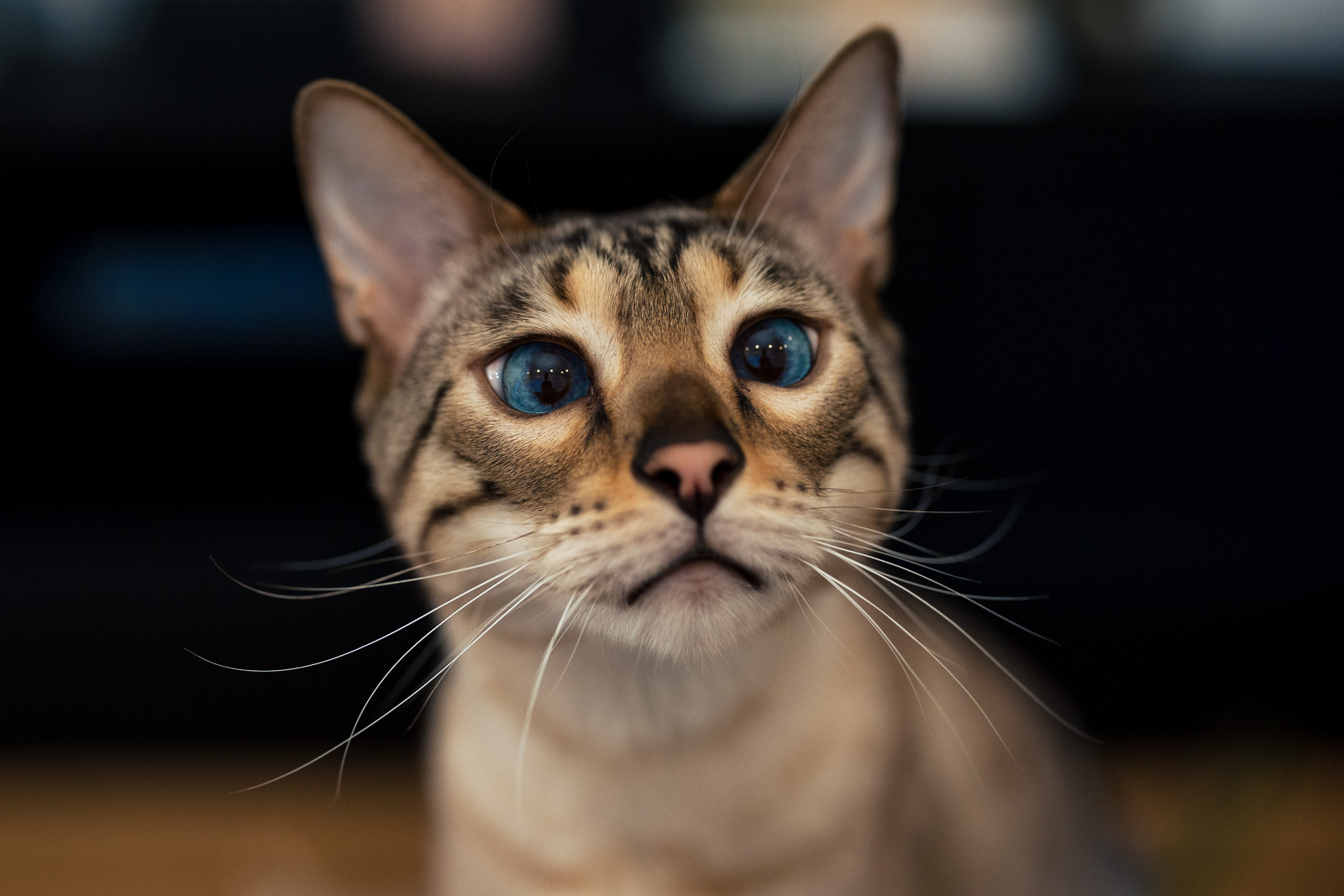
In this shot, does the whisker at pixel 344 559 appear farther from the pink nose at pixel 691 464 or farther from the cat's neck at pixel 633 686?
the pink nose at pixel 691 464

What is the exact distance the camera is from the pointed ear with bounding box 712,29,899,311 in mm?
862

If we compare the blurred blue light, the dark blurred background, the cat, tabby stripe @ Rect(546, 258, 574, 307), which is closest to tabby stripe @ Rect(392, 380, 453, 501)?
the cat

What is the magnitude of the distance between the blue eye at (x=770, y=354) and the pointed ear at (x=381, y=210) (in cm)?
26

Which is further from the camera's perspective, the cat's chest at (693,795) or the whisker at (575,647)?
the cat's chest at (693,795)

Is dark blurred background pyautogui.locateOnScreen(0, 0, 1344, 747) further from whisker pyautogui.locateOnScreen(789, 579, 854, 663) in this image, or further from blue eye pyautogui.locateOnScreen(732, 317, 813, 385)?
blue eye pyautogui.locateOnScreen(732, 317, 813, 385)

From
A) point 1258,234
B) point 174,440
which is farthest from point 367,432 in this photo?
point 1258,234

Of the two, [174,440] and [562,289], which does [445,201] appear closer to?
[562,289]

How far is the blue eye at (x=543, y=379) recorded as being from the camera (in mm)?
873

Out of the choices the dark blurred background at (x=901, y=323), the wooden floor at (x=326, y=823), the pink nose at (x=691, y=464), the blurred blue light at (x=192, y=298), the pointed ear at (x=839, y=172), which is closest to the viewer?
the pink nose at (x=691, y=464)

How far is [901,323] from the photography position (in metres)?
2.14

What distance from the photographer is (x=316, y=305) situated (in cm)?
175

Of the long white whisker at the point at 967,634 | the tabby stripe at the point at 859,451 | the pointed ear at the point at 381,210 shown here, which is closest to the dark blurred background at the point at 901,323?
the long white whisker at the point at 967,634

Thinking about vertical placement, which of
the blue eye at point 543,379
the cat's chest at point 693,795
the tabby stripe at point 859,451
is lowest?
the cat's chest at point 693,795

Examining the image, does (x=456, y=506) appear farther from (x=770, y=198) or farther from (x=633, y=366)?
(x=770, y=198)
